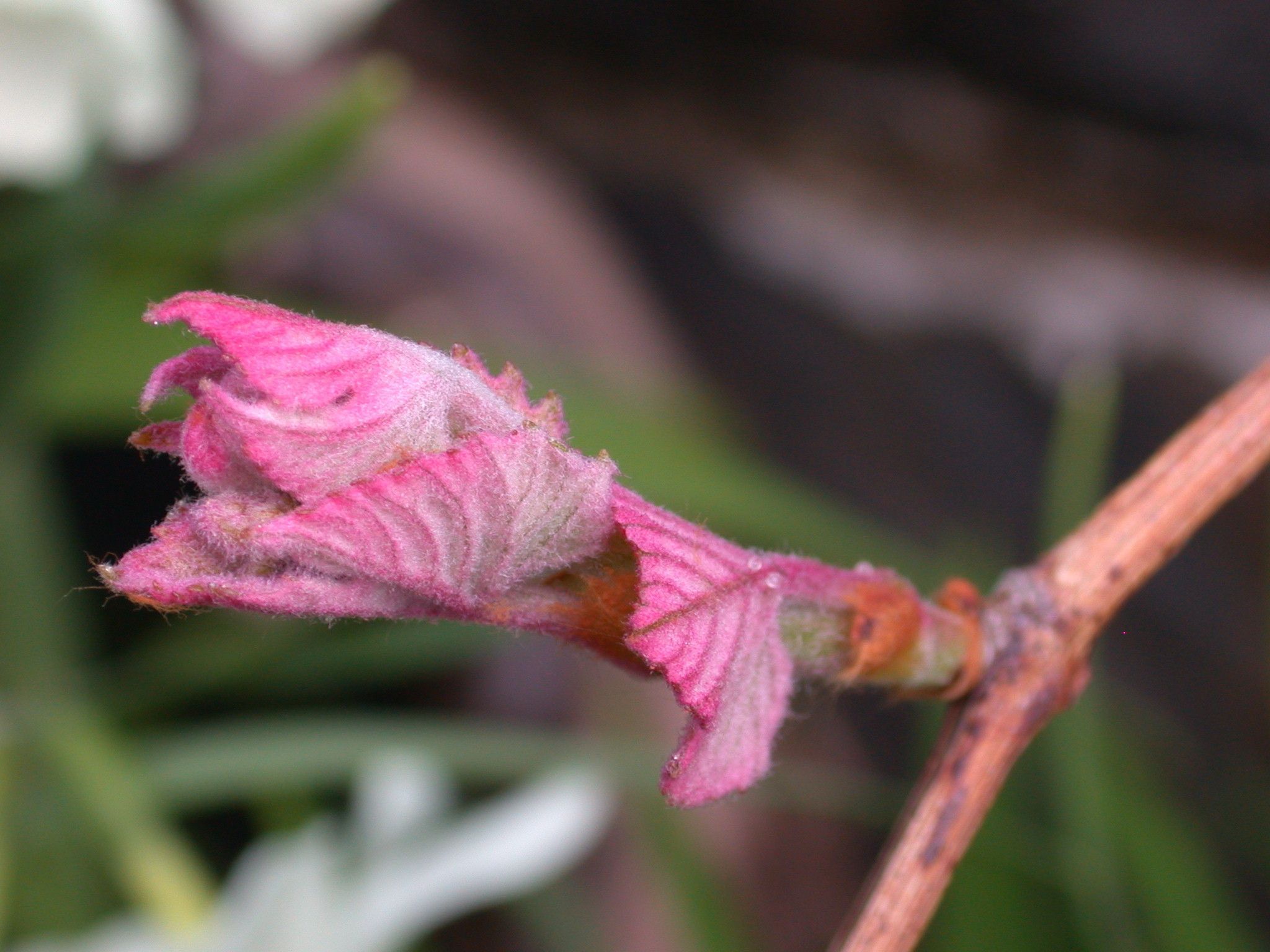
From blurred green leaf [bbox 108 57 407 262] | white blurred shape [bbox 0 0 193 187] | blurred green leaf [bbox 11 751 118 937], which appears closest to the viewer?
white blurred shape [bbox 0 0 193 187]

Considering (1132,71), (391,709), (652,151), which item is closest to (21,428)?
(391,709)

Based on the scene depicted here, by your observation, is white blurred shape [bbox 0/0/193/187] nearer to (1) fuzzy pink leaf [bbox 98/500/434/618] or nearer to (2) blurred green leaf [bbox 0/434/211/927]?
(2) blurred green leaf [bbox 0/434/211/927]

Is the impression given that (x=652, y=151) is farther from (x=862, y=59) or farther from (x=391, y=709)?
(x=391, y=709)

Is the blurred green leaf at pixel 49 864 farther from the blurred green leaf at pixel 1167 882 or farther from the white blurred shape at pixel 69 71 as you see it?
the blurred green leaf at pixel 1167 882

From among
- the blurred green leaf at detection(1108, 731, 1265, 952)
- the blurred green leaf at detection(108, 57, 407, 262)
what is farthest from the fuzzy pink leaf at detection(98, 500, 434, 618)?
the blurred green leaf at detection(1108, 731, 1265, 952)

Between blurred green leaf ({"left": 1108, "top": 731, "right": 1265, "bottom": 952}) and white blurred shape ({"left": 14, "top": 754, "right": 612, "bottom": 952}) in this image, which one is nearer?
white blurred shape ({"left": 14, "top": 754, "right": 612, "bottom": 952})

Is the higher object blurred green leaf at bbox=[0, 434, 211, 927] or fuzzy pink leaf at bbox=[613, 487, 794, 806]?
fuzzy pink leaf at bbox=[613, 487, 794, 806]

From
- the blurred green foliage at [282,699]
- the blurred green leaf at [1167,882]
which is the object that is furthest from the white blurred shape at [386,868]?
the blurred green leaf at [1167,882]
